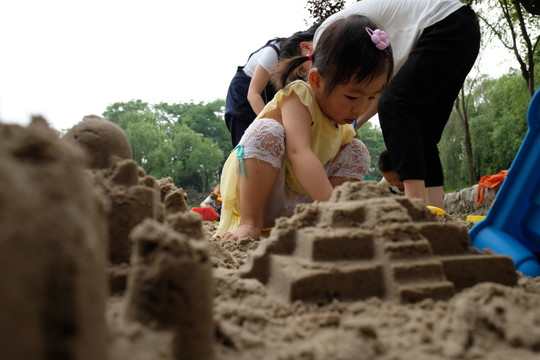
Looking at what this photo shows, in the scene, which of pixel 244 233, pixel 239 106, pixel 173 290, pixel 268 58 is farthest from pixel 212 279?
pixel 239 106

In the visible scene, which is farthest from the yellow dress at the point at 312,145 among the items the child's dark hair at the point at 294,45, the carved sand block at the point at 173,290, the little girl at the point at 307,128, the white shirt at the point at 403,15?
the carved sand block at the point at 173,290

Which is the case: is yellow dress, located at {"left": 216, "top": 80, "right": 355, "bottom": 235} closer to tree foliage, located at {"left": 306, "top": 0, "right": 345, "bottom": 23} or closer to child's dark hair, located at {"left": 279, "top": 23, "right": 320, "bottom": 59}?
child's dark hair, located at {"left": 279, "top": 23, "right": 320, "bottom": 59}

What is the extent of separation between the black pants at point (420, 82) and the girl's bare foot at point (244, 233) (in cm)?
89

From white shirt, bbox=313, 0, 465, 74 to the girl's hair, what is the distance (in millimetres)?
416

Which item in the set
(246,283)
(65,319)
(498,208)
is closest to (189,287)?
(65,319)

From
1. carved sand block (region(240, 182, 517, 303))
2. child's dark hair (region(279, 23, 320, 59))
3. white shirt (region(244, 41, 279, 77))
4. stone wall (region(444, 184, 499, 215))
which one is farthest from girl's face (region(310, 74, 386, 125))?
stone wall (region(444, 184, 499, 215))

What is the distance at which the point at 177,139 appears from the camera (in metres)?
5.86

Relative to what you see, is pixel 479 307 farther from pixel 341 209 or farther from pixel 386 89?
pixel 386 89

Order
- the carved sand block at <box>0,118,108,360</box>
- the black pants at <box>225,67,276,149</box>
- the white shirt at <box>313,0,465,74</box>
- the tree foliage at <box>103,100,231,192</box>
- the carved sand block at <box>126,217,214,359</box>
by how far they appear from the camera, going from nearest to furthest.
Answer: the carved sand block at <box>0,118,108,360</box>, the carved sand block at <box>126,217,214,359</box>, the white shirt at <box>313,0,465,74</box>, the black pants at <box>225,67,276,149</box>, the tree foliage at <box>103,100,231,192</box>

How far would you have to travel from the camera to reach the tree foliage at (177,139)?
5055 mm

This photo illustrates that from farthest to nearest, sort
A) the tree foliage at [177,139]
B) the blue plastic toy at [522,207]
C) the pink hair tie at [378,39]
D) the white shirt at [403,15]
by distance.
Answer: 1. the tree foliage at [177,139]
2. the white shirt at [403,15]
3. the pink hair tie at [378,39]
4. the blue plastic toy at [522,207]

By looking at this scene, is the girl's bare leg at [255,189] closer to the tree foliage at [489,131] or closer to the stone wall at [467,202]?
the stone wall at [467,202]

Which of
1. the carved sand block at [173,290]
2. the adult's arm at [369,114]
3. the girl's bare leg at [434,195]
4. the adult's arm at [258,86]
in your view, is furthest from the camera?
the adult's arm at [258,86]

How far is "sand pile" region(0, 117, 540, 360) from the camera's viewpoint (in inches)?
17.6
